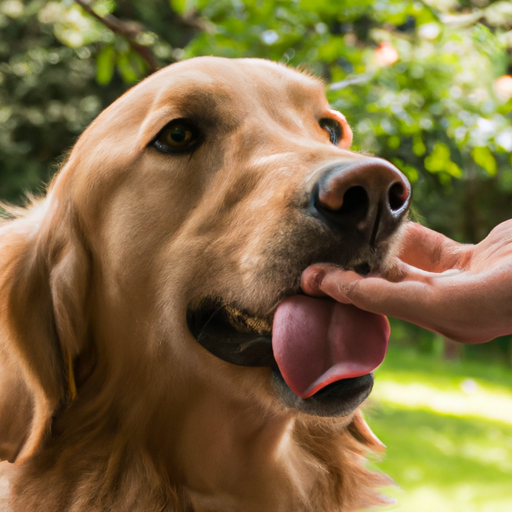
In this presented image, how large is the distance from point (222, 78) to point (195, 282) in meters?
0.76

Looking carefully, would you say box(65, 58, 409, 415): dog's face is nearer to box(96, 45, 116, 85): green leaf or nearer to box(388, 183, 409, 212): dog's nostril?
box(388, 183, 409, 212): dog's nostril

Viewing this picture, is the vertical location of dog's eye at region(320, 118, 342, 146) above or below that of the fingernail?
below

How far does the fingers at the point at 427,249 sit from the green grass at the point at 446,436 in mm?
1042

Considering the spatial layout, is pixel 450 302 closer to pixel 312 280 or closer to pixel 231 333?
pixel 312 280

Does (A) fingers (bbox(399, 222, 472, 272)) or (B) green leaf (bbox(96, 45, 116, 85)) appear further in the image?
(B) green leaf (bbox(96, 45, 116, 85))

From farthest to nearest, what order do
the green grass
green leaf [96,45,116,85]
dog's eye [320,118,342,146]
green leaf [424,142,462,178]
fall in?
the green grass
green leaf [96,45,116,85]
green leaf [424,142,462,178]
dog's eye [320,118,342,146]

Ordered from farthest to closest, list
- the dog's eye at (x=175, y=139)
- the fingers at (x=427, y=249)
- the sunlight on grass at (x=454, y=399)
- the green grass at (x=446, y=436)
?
1. the sunlight on grass at (x=454, y=399)
2. the green grass at (x=446, y=436)
3. the dog's eye at (x=175, y=139)
4. the fingers at (x=427, y=249)

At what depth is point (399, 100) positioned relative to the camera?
3.87 meters

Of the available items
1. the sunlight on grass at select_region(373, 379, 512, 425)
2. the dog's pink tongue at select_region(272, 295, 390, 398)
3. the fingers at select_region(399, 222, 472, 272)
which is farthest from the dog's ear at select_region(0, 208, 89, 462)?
the sunlight on grass at select_region(373, 379, 512, 425)

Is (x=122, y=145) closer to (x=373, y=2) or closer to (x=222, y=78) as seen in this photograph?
(x=222, y=78)

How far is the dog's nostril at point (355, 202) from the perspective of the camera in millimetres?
1653

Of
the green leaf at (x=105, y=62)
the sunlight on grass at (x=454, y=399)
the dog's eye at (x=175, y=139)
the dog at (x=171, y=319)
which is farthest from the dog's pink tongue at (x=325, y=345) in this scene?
the sunlight on grass at (x=454, y=399)

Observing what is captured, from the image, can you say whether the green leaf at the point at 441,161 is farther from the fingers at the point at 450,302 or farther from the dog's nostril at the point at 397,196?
the fingers at the point at 450,302

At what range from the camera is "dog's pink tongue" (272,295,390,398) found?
169 centimetres
